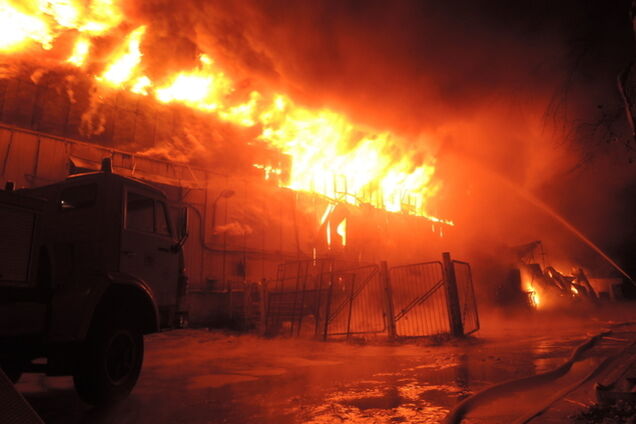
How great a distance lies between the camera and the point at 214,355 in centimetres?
901

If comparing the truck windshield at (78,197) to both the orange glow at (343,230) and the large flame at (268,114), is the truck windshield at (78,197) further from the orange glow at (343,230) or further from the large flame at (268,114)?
the orange glow at (343,230)

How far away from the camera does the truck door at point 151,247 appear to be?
5500mm

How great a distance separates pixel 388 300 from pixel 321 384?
19.1ft

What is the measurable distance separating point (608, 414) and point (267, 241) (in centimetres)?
1534

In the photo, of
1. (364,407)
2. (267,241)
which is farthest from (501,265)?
(364,407)

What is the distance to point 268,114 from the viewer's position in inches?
759

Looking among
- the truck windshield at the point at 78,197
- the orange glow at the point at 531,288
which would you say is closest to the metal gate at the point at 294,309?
the truck windshield at the point at 78,197

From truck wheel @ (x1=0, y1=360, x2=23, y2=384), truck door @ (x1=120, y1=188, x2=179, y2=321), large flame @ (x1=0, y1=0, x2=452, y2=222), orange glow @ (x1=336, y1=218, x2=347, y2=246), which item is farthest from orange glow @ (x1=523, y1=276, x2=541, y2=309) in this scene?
truck wheel @ (x1=0, y1=360, x2=23, y2=384)

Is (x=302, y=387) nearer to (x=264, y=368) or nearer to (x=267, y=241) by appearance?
(x=264, y=368)

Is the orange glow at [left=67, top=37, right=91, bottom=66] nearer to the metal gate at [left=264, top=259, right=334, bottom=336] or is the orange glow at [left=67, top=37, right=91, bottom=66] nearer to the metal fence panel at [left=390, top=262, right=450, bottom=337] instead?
the metal gate at [left=264, top=259, right=334, bottom=336]

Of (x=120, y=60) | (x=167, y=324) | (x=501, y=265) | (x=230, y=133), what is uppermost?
(x=120, y=60)

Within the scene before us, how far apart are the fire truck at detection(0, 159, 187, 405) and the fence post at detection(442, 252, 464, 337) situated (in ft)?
24.5

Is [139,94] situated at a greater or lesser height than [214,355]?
greater

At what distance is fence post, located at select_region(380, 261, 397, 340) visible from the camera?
10.7 meters
